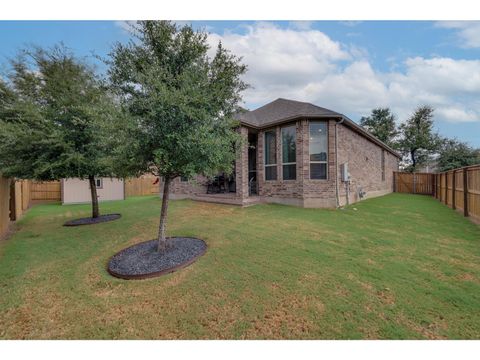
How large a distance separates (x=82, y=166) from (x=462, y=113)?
94.5ft

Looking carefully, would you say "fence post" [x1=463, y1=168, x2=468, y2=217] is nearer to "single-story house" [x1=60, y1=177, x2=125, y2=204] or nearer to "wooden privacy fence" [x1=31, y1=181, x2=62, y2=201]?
"single-story house" [x1=60, y1=177, x2=125, y2=204]

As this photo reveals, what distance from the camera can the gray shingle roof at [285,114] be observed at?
31.1 feet

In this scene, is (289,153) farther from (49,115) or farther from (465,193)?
(49,115)

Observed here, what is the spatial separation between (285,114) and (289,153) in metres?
1.99

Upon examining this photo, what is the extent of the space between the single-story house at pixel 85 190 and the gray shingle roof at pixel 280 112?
10256 millimetres

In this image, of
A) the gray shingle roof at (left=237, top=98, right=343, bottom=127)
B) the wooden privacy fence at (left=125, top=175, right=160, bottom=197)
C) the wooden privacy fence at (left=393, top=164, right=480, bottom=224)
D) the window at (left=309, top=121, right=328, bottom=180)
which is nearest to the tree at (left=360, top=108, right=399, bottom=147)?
the wooden privacy fence at (left=393, top=164, right=480, bottom=224)

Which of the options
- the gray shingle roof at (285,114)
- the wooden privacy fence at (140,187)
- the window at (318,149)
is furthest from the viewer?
the wooden privacy fence at (140,187)

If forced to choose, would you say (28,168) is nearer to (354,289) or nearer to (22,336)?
(22,336)

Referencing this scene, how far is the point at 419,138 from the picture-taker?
2691 cm

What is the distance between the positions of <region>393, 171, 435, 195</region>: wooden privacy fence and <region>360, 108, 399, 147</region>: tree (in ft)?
38.5

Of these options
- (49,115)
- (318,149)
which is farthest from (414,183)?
(49,115)

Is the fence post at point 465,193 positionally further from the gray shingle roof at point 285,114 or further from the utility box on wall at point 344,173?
the gray shingle roof at point 285,114

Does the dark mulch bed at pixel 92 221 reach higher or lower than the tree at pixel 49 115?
lower

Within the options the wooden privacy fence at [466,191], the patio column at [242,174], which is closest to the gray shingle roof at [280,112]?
the patio column at [242,174]
